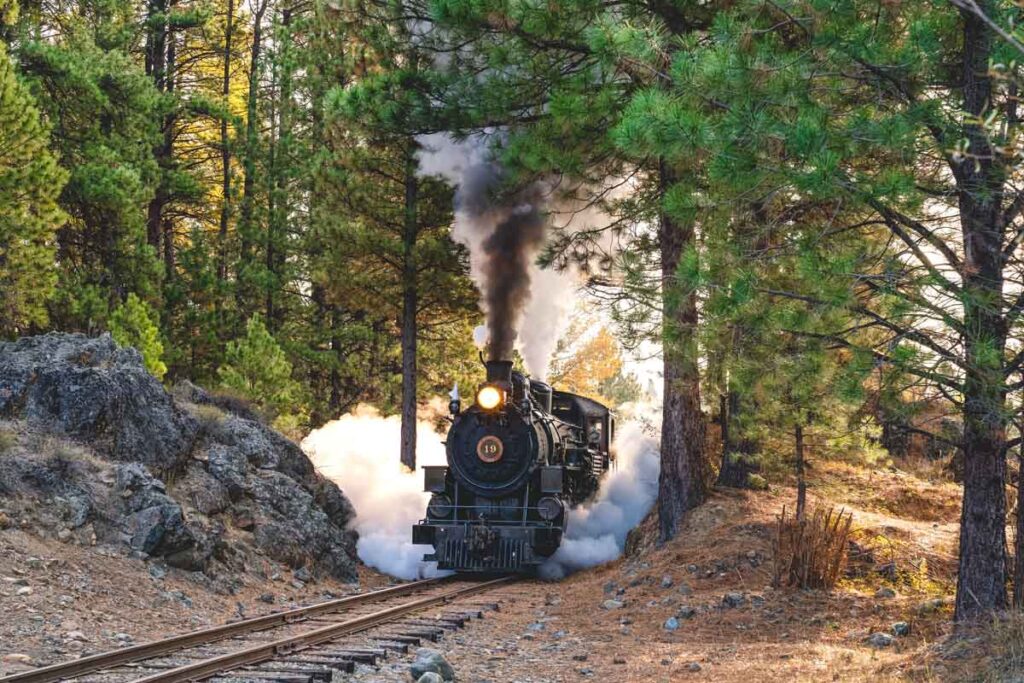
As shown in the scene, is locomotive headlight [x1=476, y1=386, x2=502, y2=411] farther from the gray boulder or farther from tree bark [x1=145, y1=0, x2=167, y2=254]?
tree bark [x1=145, y1=0, x2=167, y2=254]

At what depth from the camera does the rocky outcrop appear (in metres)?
12.0

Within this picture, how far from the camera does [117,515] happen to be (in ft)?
39.7

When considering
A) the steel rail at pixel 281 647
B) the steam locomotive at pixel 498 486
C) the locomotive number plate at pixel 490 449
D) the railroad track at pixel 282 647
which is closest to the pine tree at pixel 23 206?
the steam locomotive at pixel 498 486

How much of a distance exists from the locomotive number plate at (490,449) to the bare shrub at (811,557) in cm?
488

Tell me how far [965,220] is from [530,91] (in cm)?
764

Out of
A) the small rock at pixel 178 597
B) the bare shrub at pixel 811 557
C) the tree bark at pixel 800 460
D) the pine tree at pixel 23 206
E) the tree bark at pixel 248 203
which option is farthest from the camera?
the tree bark at pixel 248 203

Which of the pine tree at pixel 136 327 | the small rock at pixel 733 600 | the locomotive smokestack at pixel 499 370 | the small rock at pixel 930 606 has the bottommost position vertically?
the small rock at pixel 733 600

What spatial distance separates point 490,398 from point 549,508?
6.00ft

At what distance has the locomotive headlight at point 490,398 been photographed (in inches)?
601

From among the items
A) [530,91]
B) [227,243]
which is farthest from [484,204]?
[227,243]

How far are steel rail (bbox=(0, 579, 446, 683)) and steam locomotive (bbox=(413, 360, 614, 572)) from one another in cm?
285

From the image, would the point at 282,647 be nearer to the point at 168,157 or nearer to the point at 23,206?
the point at 23,206

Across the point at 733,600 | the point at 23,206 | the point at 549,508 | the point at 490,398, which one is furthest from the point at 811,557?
the point at 23,206

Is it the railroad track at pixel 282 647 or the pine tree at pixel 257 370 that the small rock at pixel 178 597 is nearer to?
the railroad track at pixel 282 647
